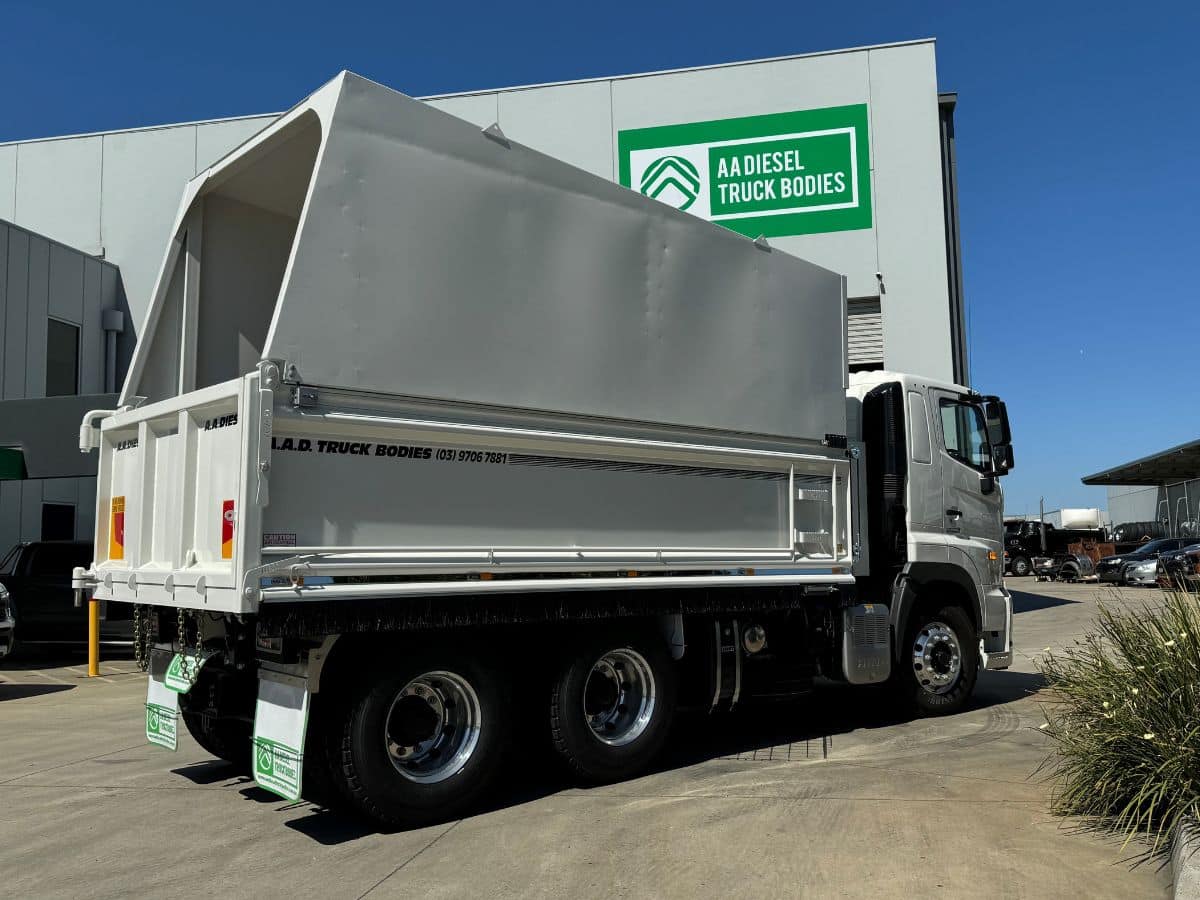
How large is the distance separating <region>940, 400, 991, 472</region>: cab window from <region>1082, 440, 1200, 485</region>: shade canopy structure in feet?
113

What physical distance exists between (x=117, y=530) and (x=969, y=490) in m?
6.83

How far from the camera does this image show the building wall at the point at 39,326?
695 inches

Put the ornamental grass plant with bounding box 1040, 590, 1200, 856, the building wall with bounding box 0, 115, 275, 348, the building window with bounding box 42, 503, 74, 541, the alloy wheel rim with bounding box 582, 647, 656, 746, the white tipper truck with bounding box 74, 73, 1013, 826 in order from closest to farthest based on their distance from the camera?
the ornamental grass plant with bounding box 1040, 590, 1200, 856
the white tipper truck with bounding box 74, 73, 1013, 826
the alloy wheel rim with bounding box 582, 647, 656, 746
the building window with bounding box 42, 503, 74, 541
the building wall with bounding box 0, 115, 275, 348

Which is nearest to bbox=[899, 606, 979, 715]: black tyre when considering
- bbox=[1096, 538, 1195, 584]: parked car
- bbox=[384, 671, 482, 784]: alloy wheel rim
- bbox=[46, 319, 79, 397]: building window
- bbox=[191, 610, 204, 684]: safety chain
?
bbox=[384, 671, 482, 784]: alloy wheel rim

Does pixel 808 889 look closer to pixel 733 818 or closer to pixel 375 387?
pixel 733 818

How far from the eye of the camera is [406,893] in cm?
457

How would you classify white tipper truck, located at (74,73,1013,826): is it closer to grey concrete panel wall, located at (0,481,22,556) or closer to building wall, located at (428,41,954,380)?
building wall, located at (428,41,954,380)

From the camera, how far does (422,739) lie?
565 cm

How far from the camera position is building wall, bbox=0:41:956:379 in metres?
17.9

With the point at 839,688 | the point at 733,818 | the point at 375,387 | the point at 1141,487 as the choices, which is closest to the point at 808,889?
the point at 733,818

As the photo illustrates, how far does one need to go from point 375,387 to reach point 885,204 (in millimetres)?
14703

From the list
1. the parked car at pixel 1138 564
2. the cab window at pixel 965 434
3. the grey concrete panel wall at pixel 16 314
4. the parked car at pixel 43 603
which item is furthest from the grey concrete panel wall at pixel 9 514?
the parked car at pixel 1138 564

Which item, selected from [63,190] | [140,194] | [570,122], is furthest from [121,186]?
[570,122]

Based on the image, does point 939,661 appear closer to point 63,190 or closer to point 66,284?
point 66,284
